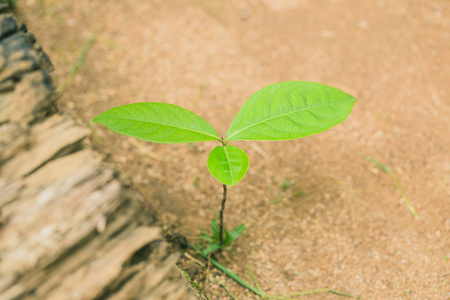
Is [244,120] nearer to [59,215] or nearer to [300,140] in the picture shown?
[59,215]

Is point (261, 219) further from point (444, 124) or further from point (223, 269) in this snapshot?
point (444, 124)

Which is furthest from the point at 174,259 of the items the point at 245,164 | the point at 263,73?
the point at 263,73

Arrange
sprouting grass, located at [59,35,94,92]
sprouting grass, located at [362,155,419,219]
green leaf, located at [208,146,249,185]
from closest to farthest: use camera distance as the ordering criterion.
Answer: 1. green leaf, located at [208,146,249,185]
2. sprouting grass, located at [362,155,419,219]
3. sprouting grass, located at [59,35,94,92]

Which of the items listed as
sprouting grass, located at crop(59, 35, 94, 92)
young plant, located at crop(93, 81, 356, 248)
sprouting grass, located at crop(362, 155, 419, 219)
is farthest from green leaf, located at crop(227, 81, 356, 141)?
sprouting grass, located at crop(59, 35, 94, 92)

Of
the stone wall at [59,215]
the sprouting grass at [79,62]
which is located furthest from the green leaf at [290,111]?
the sprouting grass at [79,62]

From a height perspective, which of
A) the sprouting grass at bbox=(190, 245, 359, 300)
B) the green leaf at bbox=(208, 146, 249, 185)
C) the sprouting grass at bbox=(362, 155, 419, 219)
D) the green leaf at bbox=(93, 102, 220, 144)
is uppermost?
the green leaf at bbox=(93, 102, 220, 144)

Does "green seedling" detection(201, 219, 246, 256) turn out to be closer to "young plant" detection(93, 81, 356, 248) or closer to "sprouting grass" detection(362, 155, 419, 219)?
"young plant" detection(93, 81, 356, 248)
